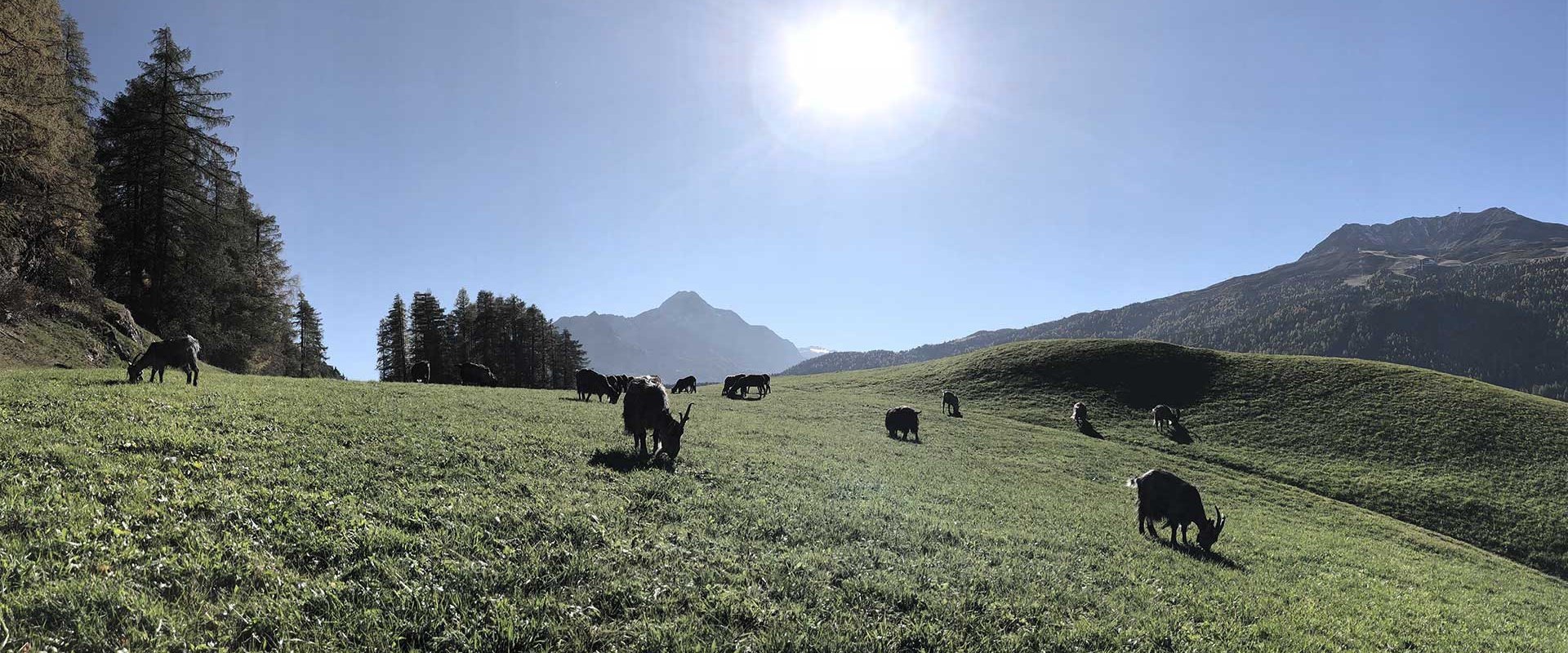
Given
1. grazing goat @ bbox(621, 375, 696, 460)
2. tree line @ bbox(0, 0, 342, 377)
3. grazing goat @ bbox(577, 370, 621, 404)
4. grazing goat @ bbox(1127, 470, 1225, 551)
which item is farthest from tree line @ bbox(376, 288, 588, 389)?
grazing goat @ bbox(1127, 470, 1225, 551)

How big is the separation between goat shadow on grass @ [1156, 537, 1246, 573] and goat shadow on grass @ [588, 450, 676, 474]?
14701 mm

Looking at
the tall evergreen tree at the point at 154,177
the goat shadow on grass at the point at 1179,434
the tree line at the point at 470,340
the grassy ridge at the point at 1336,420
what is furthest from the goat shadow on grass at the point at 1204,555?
the tree line at the point at 470,340

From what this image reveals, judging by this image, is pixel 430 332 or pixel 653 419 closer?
pixel 653 419

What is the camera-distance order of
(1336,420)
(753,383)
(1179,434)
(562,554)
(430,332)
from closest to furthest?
1. (562,554)
2. (1179,434)
3. (1336,420)
4. (753,383)
5. (430,332)

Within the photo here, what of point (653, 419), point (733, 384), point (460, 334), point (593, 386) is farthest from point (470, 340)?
point (653, 419)

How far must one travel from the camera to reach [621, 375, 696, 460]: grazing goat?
54.5 ft

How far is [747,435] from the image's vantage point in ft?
85.1

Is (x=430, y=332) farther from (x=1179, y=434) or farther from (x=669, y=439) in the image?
(x=1179, y=434)

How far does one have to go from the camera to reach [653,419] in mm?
16938

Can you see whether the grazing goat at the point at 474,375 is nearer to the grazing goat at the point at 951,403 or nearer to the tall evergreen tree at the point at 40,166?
the tall evergreen tree at the point at 40,166

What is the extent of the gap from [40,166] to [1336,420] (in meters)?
84.7

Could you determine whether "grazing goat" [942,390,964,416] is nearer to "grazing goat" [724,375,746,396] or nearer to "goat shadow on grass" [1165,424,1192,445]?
"goat shadow on grass" [1165,424,1192,445]

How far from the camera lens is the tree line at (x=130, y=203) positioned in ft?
77.9

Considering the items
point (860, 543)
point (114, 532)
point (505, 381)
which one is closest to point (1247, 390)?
point (860, 543)
